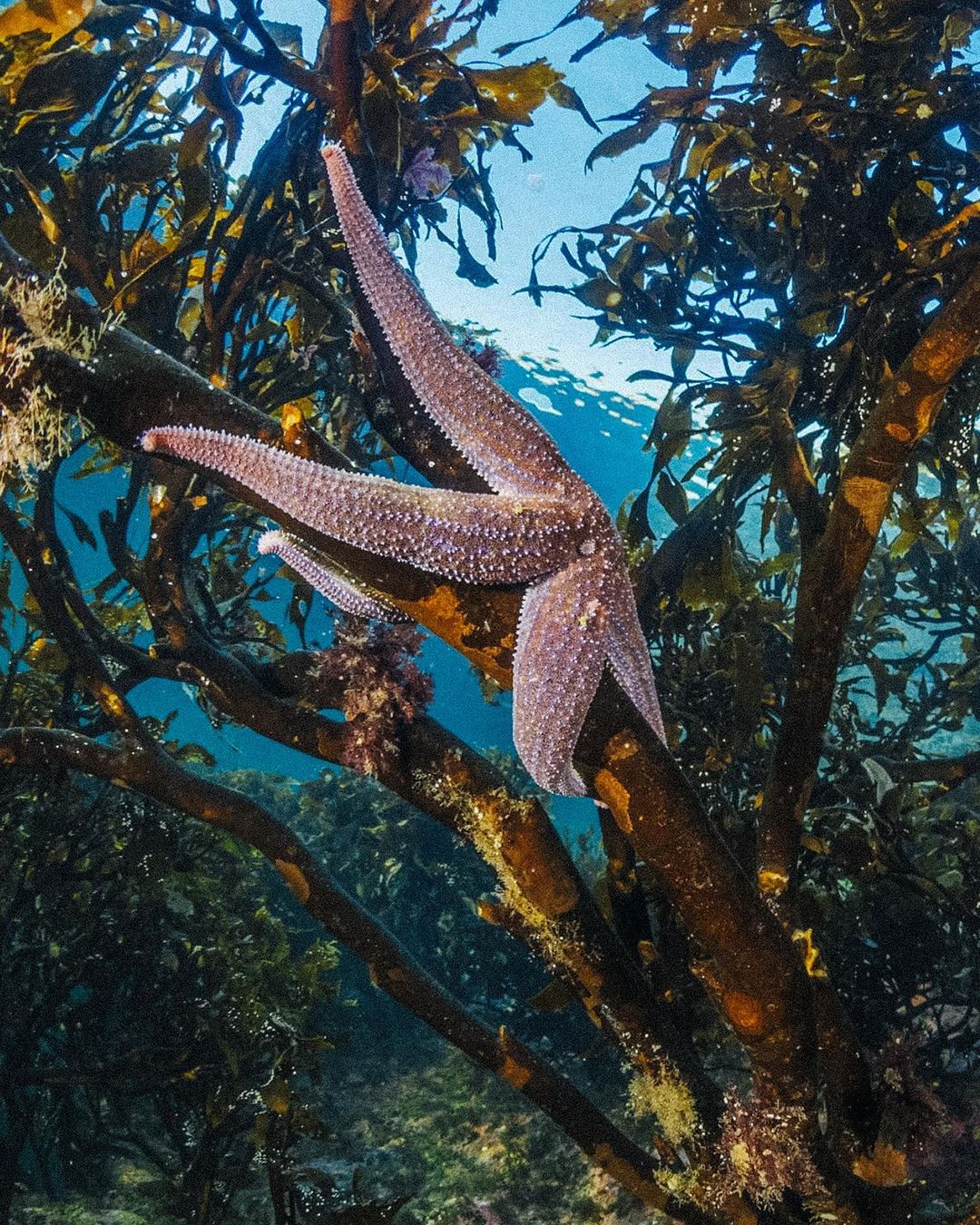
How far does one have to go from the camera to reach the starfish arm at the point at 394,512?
→ 6.97 ft

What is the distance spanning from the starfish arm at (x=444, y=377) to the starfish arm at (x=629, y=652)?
412mm

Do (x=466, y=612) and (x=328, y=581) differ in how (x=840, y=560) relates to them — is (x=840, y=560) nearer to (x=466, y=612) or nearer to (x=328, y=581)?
(x=466, y=612)

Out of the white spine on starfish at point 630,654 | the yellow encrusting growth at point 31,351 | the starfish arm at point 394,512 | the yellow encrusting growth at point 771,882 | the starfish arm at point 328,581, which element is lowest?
the yellow encrusting growth at point 771,882

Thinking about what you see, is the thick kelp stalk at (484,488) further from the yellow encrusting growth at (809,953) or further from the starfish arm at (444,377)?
the starfish arm at (444,377)

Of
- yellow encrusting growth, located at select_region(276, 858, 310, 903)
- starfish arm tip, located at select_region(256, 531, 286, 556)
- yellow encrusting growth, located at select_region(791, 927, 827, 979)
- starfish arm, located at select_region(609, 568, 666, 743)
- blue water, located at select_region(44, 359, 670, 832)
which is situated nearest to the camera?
starfish arm, located at select_region(609, 568, 666, 743)

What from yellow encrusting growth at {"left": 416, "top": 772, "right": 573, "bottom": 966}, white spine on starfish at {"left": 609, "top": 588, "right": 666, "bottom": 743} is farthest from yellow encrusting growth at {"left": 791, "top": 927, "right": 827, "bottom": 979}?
white spine on starfish at {"left": 609, "top": 588, "right": 666, "bottom": 743}

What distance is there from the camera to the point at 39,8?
330 cm

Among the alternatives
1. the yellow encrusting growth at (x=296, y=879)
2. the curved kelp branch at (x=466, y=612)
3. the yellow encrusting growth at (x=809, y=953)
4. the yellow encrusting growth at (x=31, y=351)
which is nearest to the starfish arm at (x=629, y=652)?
the curved kelp branch at (x=466, y=612)

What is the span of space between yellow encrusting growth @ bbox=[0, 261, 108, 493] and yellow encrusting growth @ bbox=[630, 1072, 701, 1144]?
358 centimetres

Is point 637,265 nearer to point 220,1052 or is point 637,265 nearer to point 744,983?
point 744,983

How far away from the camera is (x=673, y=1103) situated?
10.1 feet

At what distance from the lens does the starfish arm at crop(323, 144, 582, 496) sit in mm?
2252

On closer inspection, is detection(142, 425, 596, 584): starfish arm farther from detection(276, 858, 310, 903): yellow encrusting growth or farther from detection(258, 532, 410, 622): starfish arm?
detection(276, 858, 310, 903): yellow encrusting growth

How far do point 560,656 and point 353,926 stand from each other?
2233 mm
